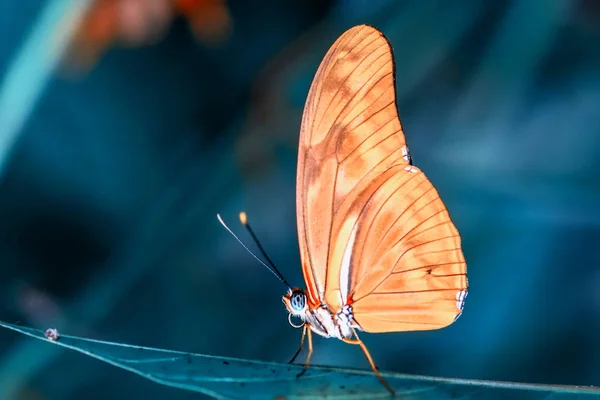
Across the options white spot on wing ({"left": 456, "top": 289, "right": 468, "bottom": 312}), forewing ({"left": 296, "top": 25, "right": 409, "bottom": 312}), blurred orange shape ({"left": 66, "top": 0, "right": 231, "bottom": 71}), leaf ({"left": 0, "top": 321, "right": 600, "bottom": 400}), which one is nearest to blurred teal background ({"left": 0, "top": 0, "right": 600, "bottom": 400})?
blurred orange shape ({"left": 66, "top": 0, "right": 231, "bottom": 71})

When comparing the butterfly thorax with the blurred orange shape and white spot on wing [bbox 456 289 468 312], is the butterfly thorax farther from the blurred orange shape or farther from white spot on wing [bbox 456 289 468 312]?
the blurred orange shape

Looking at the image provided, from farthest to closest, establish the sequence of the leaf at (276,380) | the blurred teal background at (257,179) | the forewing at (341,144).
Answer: the blurred teal background at (257,179) → the forewing at (341,144) → the leaf at (276,380)

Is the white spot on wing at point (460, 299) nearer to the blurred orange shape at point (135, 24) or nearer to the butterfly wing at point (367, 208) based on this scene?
the butterfly wing at point (367, 208)

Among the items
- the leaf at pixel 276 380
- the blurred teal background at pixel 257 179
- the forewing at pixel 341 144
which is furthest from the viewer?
the blurred teal background at pixel 257 179

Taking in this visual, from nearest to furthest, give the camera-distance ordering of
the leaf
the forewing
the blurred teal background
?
the leaf, the forewing, the blurred teal background

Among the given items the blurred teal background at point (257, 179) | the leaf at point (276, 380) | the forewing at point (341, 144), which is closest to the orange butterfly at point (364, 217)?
the forewing at point (341, 144)

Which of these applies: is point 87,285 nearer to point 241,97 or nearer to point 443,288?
point 241,97
